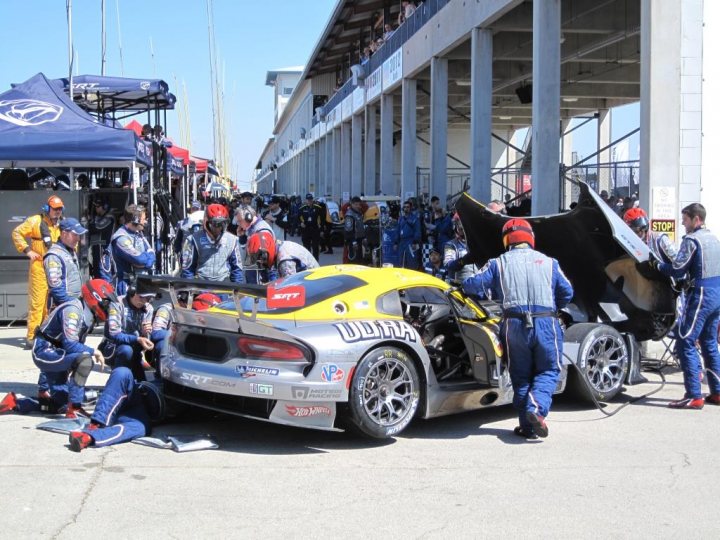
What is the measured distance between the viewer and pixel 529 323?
680 cm

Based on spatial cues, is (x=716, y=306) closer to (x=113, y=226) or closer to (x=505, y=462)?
(x=505, y=462)

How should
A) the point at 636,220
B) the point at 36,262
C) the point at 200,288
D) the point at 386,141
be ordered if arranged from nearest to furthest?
the point at 200,288 < the point at 636,220 < the point at 36,262 < the point at 386,141

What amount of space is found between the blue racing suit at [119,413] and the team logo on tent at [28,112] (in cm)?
716

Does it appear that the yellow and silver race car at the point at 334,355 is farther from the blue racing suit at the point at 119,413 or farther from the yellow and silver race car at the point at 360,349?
the blue racing suit at the point at 119,413

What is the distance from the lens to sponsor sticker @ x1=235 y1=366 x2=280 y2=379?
20.3 ft

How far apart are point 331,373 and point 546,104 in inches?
384

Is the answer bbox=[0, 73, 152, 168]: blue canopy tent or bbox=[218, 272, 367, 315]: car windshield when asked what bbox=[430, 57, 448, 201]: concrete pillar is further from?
bbox=[218, 272, 367, 315]: car windshield

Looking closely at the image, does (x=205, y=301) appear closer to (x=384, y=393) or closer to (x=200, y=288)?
(x=200, y=288)

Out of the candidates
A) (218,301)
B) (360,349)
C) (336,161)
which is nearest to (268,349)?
(360,349)

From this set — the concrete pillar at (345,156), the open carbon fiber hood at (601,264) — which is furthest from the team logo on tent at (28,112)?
the concrete pillar at (345,156)

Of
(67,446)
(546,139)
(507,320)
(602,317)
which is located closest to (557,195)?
(546,139)


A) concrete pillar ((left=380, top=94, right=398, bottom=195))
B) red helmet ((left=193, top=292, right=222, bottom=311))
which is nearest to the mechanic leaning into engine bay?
red helmet ((left=193, top=292, right=222, bottom=311))

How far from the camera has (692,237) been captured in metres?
8.16

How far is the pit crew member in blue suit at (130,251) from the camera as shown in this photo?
10.5 metres
